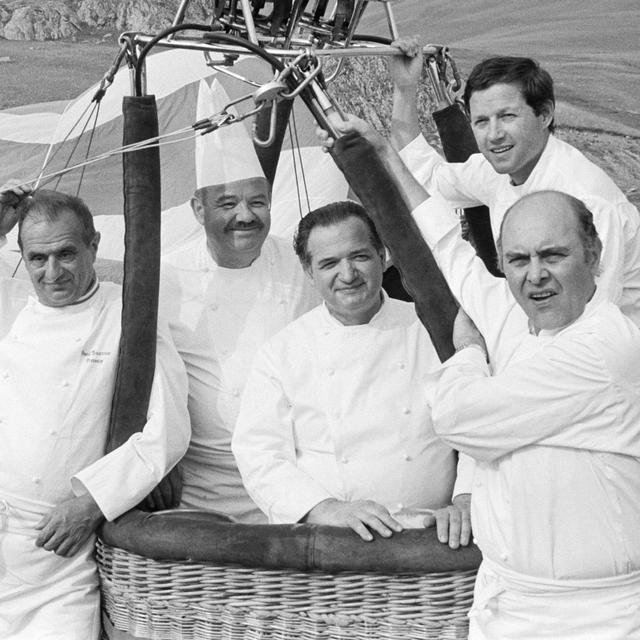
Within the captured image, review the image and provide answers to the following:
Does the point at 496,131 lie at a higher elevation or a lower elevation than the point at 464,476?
higher

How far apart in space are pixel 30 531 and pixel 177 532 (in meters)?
0.40

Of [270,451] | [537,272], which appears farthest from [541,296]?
[270,451]

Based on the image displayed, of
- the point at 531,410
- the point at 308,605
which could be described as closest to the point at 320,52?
the point at 531,410

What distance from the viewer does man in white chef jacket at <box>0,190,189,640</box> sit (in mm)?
2273

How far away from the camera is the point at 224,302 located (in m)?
2.66

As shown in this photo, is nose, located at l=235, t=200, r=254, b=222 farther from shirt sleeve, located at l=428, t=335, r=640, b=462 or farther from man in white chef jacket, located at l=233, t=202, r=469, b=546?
shirt sleeve, located at l=428, t=335, r=640, b=462

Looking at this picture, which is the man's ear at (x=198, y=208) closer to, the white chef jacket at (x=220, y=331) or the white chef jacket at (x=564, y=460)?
the white chef jacket at (x=220, y=331)

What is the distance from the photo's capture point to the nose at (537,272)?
67.7 inches

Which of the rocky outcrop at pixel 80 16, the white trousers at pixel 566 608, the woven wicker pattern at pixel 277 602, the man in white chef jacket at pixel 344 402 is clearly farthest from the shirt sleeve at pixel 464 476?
the rocky outcrop at pixel 80 16

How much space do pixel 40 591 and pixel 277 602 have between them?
567 millimetres

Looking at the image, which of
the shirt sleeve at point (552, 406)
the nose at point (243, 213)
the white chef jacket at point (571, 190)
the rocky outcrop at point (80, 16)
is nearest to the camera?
the shirt sleeve at point (552, 406)

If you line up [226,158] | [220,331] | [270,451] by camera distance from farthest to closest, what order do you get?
1. [226,158]
2. [220,331]
3. [270,451]

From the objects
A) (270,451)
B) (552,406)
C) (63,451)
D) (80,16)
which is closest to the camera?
(552,406)

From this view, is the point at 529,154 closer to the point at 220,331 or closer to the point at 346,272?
the point at 346,272
